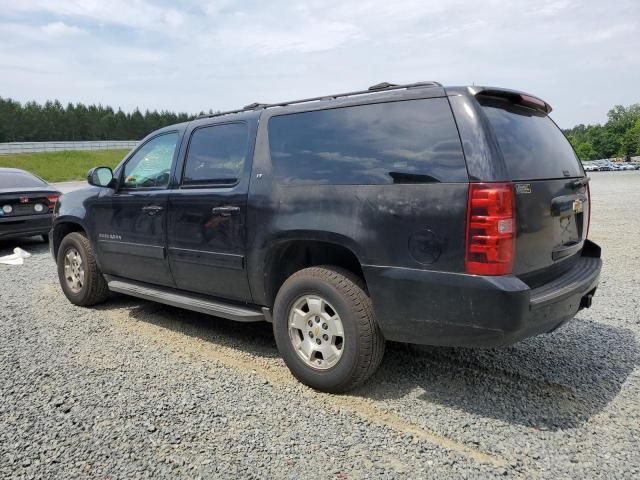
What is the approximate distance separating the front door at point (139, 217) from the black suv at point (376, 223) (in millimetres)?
59

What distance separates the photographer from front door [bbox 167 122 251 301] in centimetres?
390

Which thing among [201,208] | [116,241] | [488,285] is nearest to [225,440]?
[488,285]

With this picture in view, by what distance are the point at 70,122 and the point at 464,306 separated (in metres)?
90.7

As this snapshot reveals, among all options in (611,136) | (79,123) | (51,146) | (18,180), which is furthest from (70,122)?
(611,136)

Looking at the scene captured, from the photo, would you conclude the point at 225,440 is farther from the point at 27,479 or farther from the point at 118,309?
the point at 118,309

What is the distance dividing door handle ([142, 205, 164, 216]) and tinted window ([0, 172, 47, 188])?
6.28 meters

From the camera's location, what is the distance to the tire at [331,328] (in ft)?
10.5

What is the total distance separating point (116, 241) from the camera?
5.03 metres

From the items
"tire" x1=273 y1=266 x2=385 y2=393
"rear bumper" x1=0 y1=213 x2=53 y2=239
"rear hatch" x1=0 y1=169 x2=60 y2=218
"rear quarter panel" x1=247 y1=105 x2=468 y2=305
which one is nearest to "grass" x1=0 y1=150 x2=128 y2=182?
"rear hatch" x1=0 y1=169 x2=60 y2=218

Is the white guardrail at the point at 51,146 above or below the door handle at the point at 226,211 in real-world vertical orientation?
above

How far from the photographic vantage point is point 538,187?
9.78 ft

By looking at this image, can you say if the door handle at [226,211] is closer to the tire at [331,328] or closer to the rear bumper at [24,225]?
the tire at [331,328]

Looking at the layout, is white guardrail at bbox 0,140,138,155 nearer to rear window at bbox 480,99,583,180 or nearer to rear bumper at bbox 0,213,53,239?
rear bumper at bbox 0,213,53,239

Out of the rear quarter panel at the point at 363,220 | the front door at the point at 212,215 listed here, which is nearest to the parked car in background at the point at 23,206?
the front door at the point at 212,215
